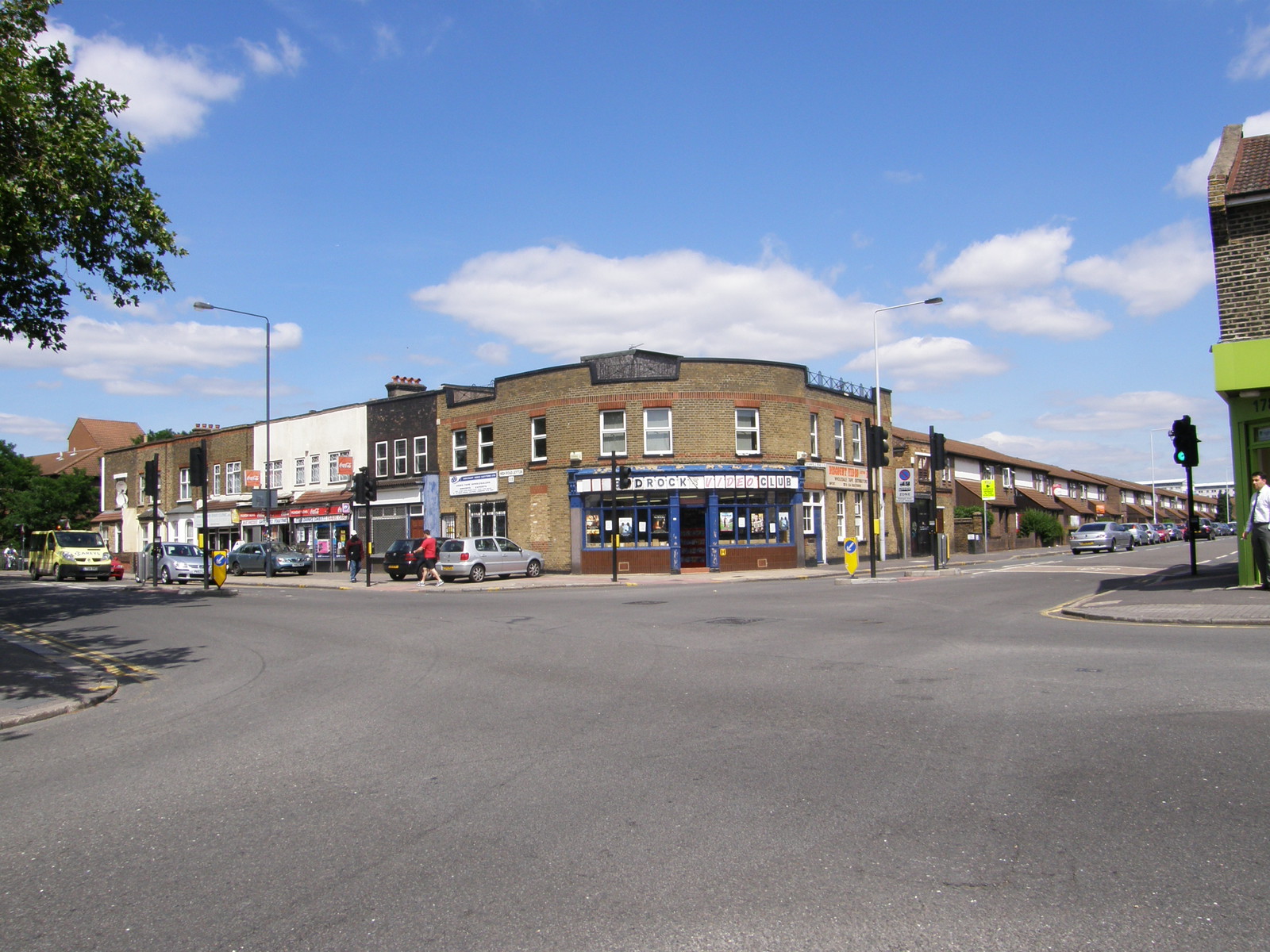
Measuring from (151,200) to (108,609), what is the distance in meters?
9.28

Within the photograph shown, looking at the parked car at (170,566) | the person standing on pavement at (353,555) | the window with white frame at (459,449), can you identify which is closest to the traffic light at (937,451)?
the window with white frame at (459,449)

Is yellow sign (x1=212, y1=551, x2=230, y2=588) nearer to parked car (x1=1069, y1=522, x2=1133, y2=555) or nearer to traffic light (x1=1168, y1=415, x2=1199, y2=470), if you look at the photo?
traffic light (x1=1168, y1=415, x2=1199, y2=470)

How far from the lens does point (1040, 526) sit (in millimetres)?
59719

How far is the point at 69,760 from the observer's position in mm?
6895

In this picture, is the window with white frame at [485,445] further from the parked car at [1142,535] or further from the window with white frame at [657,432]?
the parked car at [1142,535]

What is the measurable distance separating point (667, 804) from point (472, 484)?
33084 mm

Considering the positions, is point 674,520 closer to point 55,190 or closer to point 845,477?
point 845,477

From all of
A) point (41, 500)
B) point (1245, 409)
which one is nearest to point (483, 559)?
point (1245, 409)

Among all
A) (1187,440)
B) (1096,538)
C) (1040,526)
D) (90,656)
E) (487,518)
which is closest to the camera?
(90,656)

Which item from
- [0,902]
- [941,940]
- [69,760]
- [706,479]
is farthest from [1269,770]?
[706,479]

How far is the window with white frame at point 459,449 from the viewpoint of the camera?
38406mm

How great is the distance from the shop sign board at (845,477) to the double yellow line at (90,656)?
91.1 ft

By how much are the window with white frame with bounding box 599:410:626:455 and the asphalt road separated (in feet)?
76.0

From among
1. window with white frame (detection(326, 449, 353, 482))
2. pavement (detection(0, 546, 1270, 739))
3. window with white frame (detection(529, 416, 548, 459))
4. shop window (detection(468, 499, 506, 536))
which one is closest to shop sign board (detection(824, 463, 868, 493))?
pavement (detection(0, 546, 1270, 739))
